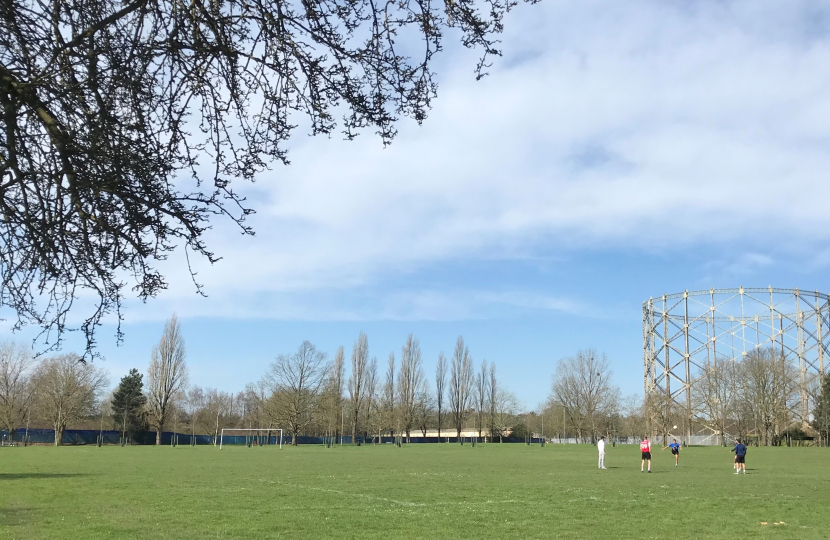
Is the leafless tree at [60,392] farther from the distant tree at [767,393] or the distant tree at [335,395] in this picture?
the distant tree at [767,393]

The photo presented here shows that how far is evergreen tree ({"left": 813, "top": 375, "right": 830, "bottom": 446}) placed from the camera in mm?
70312

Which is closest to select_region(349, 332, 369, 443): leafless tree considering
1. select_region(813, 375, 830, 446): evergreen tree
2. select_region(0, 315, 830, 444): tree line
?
select_region(0, 315, 830, 444): tree line

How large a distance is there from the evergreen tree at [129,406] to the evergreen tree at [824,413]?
231 ft

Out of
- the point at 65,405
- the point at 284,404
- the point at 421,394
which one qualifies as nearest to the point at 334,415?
the point at 284,404

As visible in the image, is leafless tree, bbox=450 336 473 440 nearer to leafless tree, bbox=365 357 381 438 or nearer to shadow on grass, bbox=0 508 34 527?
leafless tree, bbox=365 357 381 438

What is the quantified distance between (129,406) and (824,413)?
71.8 meters

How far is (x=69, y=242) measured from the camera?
563 centimetres

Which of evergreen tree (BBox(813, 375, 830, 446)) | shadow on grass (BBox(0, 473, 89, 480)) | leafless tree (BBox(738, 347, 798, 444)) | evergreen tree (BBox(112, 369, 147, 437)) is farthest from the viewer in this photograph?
evergreen tree (BBox(112, 369, 147, 437))

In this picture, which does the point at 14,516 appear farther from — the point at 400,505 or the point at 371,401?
the point at 371,401

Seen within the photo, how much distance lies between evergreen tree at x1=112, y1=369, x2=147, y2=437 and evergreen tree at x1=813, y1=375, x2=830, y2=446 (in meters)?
70.4

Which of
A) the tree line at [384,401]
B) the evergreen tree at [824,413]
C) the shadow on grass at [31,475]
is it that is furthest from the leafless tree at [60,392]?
the evergreen tree at [824,413]

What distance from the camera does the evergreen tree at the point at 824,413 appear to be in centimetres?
7031

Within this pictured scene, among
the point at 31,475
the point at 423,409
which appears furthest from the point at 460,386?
the point at 31,475

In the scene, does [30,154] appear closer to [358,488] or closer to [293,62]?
[293,62]
